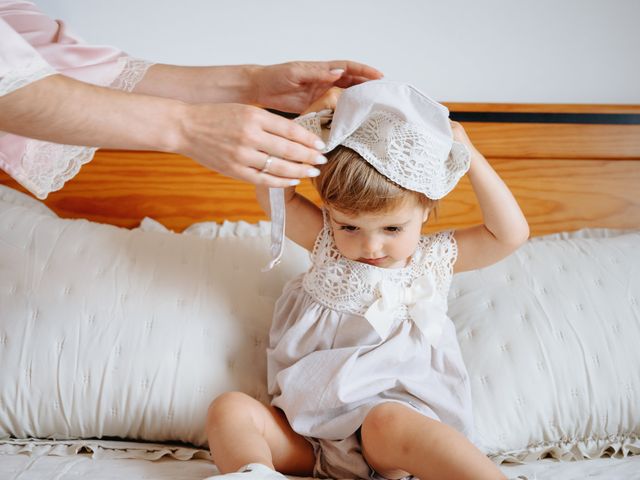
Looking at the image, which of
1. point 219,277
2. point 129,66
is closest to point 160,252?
point 219,277

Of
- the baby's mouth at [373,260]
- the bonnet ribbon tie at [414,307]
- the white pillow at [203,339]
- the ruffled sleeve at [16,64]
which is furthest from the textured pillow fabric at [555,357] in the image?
the ruffled sleeve at [16,64]

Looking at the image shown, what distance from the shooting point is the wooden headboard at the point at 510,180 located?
5.58ft

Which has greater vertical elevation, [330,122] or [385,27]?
[385,27]

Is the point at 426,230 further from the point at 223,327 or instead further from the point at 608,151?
the point at 223,327

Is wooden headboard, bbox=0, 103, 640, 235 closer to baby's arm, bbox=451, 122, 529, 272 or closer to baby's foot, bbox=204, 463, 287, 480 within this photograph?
baby's arm, bbox=451, 122, 529, 272

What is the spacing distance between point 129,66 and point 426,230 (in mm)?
793

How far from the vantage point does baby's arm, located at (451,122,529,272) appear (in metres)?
1.17

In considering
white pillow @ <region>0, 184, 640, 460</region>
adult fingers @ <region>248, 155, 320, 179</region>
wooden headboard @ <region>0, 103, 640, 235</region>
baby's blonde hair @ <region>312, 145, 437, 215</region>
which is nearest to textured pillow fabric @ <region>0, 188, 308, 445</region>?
white pillow @ <region>0, 184, 640, 460</region>

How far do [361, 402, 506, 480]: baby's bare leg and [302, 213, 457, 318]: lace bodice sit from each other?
0.20m

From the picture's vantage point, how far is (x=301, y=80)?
1315mm

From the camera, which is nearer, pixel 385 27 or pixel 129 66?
pixel 129 66

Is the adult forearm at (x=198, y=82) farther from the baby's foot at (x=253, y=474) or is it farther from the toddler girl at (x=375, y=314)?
the baby's foot at (x=253, y=474)

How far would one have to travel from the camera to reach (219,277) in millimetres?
1418

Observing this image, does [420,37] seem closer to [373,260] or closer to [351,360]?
[373,260]
